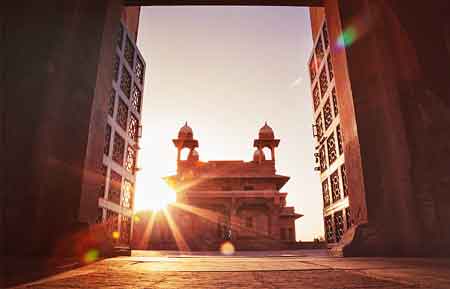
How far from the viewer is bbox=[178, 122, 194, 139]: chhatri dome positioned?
28562 mm

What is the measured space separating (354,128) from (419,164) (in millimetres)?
943

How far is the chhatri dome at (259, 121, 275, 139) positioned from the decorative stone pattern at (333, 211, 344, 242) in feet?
68.0

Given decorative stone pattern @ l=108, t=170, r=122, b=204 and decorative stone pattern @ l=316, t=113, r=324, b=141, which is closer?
decorative stone pattern @ l=108, t=170, r=122, b=204

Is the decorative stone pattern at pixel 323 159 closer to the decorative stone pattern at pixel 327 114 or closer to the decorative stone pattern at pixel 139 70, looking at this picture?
the decorative stone pattern at pixel 327 114

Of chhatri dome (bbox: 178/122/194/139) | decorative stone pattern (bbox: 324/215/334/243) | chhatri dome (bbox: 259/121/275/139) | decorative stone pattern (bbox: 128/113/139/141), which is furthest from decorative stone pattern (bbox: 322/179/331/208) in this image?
chhatri dome (bbox: 178/122/194/139)


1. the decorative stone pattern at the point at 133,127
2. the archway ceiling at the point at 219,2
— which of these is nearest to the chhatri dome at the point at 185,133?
the decorative stone pattern at the point at 133,127

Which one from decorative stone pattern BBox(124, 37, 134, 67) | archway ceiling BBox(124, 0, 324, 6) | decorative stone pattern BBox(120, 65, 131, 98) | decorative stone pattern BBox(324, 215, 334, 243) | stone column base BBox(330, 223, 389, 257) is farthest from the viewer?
decorative stone pattern BBox(124, 37, 134, 67)

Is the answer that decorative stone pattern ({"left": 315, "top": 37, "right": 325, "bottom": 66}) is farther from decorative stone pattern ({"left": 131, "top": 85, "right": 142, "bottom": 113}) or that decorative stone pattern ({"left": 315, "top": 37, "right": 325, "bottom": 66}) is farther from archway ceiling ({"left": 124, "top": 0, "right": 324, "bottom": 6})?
decorative stone pattern ({"left": 131, "top": 85, "right": 142, "bottom": 113})

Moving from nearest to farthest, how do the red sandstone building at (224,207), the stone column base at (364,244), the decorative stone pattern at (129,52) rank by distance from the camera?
the stone column base at (364,244)
the decorative stone pattern at (129,52)
the red sandstone building at (224,207)

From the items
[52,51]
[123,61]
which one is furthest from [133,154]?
[52,51]

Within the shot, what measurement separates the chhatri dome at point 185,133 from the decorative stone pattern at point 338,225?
2248 cm

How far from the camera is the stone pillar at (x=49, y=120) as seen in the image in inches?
131

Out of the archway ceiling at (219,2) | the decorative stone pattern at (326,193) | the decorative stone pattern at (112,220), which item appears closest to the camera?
the archway ceiling at (219,2)

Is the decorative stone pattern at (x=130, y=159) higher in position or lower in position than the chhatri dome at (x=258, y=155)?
lower
